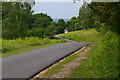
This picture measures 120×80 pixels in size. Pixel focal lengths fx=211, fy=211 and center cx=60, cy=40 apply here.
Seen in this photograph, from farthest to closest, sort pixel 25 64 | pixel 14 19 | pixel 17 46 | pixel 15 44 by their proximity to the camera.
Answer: pixel 14 19, pixel 15 44, pixel 17 46, pixel 25 64

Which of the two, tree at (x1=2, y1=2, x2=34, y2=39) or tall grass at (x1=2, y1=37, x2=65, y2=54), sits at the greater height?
tree at (x1=2, y1=2, x2=34, y2=39)

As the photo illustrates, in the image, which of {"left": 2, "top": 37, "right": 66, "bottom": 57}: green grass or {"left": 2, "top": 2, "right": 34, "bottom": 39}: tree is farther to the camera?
{"left": 2, "top": 2, "right": 34, "bottom": 39}: tree

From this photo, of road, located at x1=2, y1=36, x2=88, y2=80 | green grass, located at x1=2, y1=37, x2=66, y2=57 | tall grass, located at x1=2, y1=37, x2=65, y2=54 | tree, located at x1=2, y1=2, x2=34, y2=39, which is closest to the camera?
road, located at x1=2, y1=36, x2=88, y2=80

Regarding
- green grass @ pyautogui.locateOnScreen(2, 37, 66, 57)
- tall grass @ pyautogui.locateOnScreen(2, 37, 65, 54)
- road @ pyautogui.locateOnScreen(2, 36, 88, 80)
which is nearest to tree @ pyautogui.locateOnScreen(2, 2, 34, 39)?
Result: tall grass @ pyautogui.locateOnScreen(2, 37, 65, 54)

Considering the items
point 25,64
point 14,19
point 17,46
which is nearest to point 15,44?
point 17,46

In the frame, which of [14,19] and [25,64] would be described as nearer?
[25,64]

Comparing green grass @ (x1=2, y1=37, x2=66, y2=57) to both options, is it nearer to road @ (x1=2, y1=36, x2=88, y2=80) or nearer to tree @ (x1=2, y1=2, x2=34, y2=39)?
road @ (x1=2, y1=36, x2=88, y2=80)

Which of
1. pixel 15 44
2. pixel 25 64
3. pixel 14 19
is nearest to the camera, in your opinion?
pixel 25 64

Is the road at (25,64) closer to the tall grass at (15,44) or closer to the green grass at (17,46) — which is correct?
the green grass at (17,46)

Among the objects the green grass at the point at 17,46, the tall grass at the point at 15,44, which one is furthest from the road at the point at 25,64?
the tall grass at the point at 15,44

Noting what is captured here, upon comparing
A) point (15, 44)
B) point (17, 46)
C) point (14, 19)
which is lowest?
point (17, 46)

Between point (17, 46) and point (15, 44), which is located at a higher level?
point (15, 44)

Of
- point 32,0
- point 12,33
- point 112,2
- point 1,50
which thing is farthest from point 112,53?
point 32,0

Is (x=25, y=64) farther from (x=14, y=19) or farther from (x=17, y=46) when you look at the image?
(x=14, y=19)
